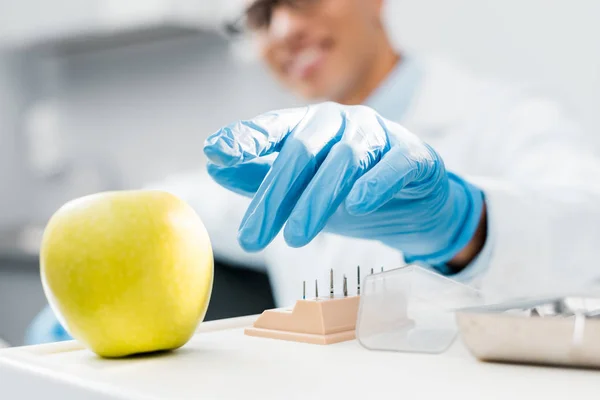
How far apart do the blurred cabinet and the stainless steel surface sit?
4.67 ft

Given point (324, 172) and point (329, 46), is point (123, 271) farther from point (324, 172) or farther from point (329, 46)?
point (329, 46)

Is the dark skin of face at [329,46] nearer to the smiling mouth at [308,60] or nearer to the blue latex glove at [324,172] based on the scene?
the smiling mouth at [308,60]

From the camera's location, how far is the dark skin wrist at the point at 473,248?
0.79 meters

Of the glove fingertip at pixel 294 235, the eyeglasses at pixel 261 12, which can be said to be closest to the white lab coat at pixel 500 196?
the eyeglasses at pixel 261 12

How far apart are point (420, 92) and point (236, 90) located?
27.3 inches

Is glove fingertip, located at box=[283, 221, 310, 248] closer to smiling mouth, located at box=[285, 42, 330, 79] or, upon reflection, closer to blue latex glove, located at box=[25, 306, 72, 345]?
blue latex glove, located at box=[25, 306, 72, 345]

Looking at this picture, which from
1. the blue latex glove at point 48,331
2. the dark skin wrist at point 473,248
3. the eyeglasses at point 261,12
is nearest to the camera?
the dark skin wrist at point 473,248

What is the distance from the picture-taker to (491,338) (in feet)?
1.20

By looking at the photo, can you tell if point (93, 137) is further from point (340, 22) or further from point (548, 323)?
point (548, 323)

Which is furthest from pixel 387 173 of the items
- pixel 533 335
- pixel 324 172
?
pixel 533 335

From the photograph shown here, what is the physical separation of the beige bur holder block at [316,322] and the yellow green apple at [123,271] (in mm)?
70

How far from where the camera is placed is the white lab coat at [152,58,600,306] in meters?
0.82

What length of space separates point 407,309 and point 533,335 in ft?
0.34

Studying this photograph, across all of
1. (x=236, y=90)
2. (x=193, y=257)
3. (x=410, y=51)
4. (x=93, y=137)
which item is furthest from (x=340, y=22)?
(x=93, y=137)
